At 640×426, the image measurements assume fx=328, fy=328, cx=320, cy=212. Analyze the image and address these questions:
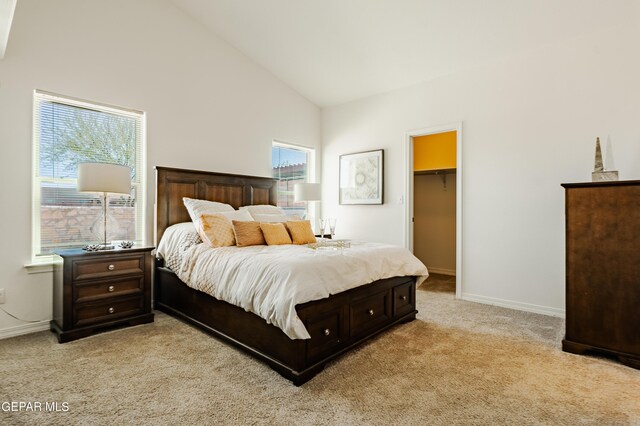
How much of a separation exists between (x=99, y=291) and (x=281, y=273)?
1.82 metres

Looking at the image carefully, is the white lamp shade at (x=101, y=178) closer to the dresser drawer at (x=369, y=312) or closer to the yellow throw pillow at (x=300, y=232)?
the yellow throw pillow at (x=300, y=232)

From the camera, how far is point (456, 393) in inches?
75.7

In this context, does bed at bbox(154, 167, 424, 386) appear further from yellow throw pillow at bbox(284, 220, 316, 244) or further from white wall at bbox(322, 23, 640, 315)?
white wall at bbox(322, 23, 640, 315)

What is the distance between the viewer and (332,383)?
2031 millimetres

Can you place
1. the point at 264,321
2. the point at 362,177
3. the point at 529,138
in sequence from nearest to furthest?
1. the point at 264,321
2. the point at 529,138
3. the point at 362,177

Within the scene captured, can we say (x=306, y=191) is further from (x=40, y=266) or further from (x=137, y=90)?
(x=40, y=266)

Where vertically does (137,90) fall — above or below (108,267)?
above

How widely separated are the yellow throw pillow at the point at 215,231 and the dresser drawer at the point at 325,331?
127 centimetres

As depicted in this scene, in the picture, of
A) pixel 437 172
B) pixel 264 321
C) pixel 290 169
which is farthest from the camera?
pixel 437 172

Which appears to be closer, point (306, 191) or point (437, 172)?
point (306, 191)

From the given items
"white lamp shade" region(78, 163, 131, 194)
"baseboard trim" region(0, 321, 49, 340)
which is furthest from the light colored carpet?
"white lamp shade" region(78, 163, 131, 194)

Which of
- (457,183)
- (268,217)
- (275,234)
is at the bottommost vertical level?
(275,234)

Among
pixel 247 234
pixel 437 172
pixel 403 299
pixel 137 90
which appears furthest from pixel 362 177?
pixel 137 90

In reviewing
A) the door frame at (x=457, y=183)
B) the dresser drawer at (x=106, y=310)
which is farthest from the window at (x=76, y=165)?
the door frame at (x=457, y=183)
